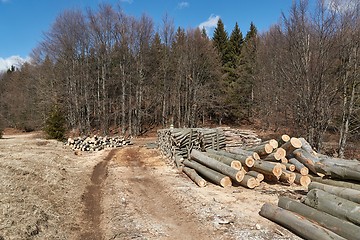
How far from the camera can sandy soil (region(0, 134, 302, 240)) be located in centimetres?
603

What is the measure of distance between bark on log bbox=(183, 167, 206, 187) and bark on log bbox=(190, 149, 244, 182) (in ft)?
1.95

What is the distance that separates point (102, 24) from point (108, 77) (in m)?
6.30

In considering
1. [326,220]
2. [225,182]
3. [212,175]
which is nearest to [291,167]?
[225,182]

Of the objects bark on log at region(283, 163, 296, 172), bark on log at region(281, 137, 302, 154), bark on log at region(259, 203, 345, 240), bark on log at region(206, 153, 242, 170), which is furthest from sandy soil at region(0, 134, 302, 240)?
bark on log at region(281, 137, 302, 154)

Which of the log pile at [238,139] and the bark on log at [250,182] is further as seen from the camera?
the log pile at [238,139]

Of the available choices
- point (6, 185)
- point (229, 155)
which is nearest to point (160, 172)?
point (229, 155)

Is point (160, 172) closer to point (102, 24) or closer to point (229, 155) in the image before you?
point (229, 155)

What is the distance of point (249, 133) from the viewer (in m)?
14.9

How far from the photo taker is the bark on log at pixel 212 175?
9.97 metres

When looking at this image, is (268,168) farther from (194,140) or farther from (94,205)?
(94,205)

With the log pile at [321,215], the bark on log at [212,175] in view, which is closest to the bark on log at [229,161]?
the bark on log at [212,175]

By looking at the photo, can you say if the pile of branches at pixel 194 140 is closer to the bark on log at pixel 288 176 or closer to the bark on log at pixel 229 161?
the bark on log at pixel 229 161

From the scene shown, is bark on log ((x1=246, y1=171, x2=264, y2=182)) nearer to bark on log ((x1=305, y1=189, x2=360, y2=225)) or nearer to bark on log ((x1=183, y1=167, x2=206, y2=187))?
bark on log ((x1=183, y1=167, x2=206, y2=187))

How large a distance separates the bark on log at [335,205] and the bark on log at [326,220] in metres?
0.17
